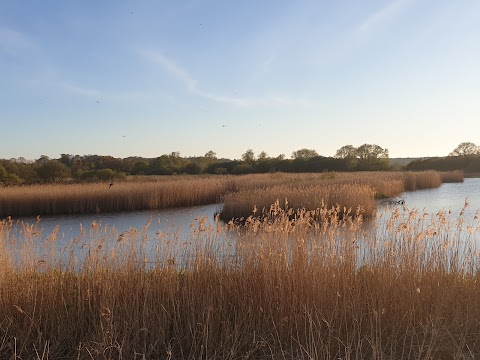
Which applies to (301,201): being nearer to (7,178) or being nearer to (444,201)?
(444,201)

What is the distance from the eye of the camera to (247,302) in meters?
4.11

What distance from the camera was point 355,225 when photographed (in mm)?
4801

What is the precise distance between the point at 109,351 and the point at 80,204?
15.9m

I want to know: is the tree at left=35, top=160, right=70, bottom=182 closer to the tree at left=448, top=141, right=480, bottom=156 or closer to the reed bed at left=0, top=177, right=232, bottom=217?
the reed bed at left=0, top=177, right=232, bottom=217

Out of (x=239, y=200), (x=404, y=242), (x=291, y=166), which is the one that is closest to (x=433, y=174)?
(x=239, y=200)

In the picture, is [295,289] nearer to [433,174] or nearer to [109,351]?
[109,351]

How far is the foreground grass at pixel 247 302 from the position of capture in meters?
3.62

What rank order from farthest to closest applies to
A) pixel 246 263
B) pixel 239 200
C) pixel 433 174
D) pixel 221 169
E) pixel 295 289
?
pixel 221 169 < pixel 433 174 < pixel 239 200 < pixel 246 263 < pixel 295 289

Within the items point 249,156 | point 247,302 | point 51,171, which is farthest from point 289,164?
point 247,302

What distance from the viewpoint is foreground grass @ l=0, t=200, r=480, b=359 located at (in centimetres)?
362

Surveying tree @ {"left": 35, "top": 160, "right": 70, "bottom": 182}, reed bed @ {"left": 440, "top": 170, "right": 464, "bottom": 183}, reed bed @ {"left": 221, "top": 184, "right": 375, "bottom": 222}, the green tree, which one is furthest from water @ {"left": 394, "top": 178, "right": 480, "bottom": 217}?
the green tree

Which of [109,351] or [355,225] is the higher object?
[355,225]

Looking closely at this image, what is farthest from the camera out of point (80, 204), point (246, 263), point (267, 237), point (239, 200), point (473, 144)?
point (473, 144)

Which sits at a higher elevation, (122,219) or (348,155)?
(348,155)
